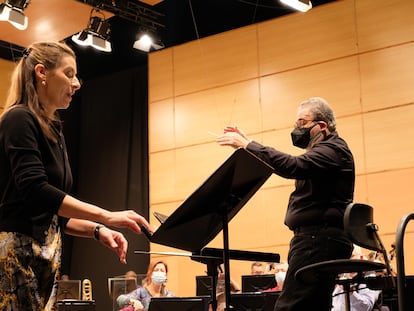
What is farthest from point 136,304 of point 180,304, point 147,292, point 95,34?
point 95,34

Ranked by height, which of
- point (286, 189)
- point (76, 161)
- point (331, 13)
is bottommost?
point (286, 189)

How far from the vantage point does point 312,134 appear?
3.69m

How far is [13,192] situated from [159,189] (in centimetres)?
729

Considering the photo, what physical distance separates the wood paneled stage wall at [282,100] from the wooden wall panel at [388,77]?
11mm

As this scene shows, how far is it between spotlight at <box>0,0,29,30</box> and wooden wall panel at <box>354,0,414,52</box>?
3818 mm

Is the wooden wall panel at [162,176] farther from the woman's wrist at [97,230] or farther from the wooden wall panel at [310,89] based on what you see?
the woman's wrist at [97,230]

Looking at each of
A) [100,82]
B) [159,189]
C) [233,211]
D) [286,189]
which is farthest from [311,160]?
[100,82]

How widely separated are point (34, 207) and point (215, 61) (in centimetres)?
726

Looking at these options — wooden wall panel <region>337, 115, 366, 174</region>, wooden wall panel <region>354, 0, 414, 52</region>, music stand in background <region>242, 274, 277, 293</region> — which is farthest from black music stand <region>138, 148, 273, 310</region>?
wooden wall panel <region>354, 0, 414, 52</region>

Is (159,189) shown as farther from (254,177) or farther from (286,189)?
(254,177)

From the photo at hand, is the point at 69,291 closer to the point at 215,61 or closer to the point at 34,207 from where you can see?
the point at 215,61

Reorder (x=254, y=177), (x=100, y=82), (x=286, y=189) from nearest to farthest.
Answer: (x=254, y=177)
(x=286, y=189)
(x=100, y=82)

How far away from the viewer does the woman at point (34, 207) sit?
1799mm

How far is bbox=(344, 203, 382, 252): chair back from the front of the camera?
8.73 feet
